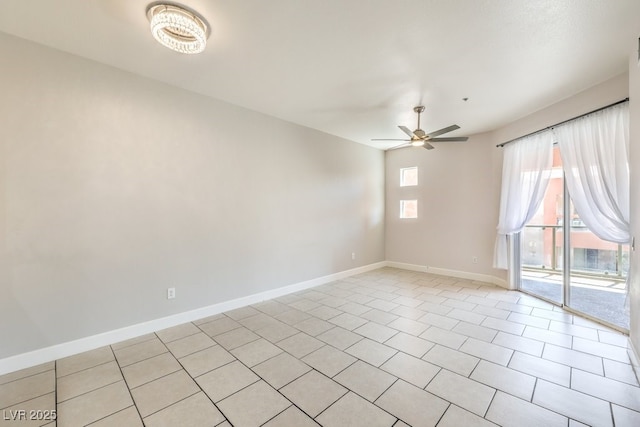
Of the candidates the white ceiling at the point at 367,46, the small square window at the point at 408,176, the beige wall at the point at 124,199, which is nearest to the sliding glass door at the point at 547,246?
the white ceiling at the point at 367,46

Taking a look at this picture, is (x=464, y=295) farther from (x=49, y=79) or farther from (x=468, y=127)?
(x=49, y=79)

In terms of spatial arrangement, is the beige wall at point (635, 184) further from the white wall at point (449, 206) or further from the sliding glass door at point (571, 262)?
the white wall at point (449, 206)

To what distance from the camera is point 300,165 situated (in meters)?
4.56

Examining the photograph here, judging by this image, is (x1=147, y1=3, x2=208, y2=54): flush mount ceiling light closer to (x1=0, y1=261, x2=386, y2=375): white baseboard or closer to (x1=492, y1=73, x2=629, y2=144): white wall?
(x1=0, y1=261, x2=386, y2=375): white baseboard

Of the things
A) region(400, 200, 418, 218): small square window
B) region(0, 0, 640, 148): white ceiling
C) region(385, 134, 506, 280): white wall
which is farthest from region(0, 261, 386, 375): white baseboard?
region(400, 200, 418, 218): small square window

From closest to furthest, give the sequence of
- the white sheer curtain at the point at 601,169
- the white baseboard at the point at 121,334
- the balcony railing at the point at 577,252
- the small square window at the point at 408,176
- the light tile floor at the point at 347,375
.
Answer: the light tile floor at the point at 347,375, the white baseboard at the point at 121,334, the white sheer curtain at the point at 601,169, the balcony railing at the point at 577,252, the small square window at the point at 408,176

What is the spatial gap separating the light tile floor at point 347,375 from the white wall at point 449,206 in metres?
1.89

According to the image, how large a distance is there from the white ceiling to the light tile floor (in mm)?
2861

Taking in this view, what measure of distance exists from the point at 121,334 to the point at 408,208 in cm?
556

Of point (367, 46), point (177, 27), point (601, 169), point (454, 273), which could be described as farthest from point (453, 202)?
point (177, 27)

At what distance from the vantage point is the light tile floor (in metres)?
1.75

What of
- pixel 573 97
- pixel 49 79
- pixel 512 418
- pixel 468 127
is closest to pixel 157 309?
pixel 49 79

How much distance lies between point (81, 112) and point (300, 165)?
9.28 ft

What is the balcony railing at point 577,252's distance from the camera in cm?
315
